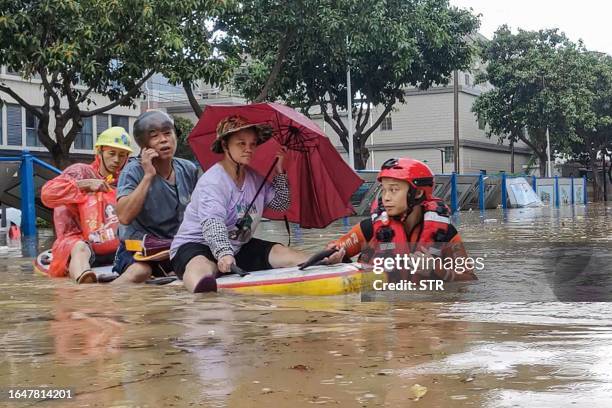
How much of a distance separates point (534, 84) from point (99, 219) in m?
38.8

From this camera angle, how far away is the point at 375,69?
28031mm

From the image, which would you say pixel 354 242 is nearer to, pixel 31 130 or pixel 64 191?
pixel 64 191

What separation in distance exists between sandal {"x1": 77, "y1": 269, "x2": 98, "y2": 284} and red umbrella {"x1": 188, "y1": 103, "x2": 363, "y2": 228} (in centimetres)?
123

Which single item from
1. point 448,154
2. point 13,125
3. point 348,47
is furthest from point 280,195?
point 448,154

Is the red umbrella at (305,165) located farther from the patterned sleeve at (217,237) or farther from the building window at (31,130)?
the building window at (31,130)

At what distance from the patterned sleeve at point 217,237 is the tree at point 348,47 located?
15161 millimetres

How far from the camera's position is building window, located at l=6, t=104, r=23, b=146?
103 ft

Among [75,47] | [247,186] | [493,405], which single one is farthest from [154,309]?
[75,47]

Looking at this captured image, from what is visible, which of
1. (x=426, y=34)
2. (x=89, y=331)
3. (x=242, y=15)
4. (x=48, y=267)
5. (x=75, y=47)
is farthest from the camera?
(x=426, y=34)

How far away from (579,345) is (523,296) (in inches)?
80.5

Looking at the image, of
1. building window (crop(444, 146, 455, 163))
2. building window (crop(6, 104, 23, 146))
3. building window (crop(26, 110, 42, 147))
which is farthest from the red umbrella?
building window (crop(444, 146, 455, 163))

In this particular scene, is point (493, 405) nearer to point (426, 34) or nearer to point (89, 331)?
point (89, 331)

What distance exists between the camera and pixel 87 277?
20.7ft

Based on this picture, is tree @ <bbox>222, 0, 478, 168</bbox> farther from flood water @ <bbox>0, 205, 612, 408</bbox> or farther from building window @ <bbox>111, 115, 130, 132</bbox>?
flood water @ <bbox>0, 205, 612, 408</bbox>
